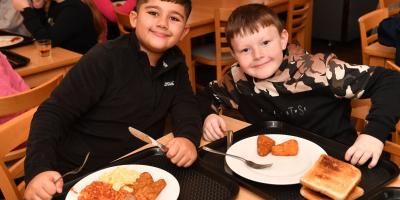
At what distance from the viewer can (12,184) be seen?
1.30 meters

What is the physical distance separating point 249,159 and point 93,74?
2.02 feet

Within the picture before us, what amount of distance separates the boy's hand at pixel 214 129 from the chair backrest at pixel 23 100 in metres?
0.77

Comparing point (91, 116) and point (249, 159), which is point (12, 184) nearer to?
point (91, 116)

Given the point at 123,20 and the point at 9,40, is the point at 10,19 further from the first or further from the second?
the point at 123,20

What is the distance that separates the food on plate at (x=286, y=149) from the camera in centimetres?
111

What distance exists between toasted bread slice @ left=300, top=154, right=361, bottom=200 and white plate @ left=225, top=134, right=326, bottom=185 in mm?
52

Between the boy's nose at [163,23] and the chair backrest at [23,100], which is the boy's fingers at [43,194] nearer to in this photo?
the boy's nose at [163,23]

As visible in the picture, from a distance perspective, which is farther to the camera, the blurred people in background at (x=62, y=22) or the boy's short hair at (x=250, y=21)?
the blurred people in background at (x=62, y=22)

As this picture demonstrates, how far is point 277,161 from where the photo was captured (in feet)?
3.60

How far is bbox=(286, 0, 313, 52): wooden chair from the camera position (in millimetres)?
3573

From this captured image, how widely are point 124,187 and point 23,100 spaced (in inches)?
36.0

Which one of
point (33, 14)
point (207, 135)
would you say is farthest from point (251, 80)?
point (33, 14)

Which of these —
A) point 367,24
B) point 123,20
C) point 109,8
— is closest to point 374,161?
point 367,24

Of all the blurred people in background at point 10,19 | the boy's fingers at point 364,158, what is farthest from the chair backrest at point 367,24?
the blurred people in background at point 10,19
